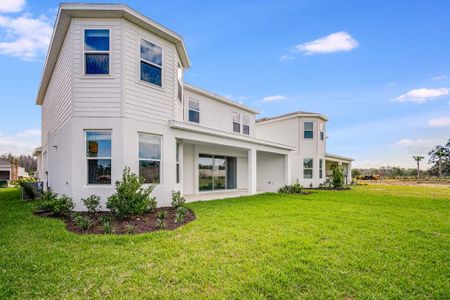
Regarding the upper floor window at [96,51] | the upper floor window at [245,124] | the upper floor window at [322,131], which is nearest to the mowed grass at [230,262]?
the upper floor window at [96,51]

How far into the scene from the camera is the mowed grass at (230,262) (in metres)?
3.24

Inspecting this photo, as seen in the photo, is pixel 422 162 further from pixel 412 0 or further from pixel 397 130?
pixel 412 0

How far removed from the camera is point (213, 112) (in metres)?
14.9

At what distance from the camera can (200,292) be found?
3.19 metres

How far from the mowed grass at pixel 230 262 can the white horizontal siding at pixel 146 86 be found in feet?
13.1

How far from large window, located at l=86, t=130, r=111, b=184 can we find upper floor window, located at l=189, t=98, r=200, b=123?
6.02 m

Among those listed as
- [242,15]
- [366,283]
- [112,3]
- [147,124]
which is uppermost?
[242,15]

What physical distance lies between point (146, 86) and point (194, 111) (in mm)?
5386

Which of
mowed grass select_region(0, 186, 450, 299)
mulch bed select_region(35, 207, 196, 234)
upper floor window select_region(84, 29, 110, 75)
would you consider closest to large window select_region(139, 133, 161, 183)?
mulch bed select_region(35, 207, 196, 234)

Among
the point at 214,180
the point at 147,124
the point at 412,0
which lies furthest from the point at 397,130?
the point at 147,124

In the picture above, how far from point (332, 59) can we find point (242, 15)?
20.8 ft

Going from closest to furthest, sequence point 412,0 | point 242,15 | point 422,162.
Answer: point 412,0 → point 242,15 → point 422,162

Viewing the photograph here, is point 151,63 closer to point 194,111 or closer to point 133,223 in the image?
point 194,111

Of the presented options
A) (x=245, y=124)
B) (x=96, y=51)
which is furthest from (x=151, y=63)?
(x=245, y=124)
